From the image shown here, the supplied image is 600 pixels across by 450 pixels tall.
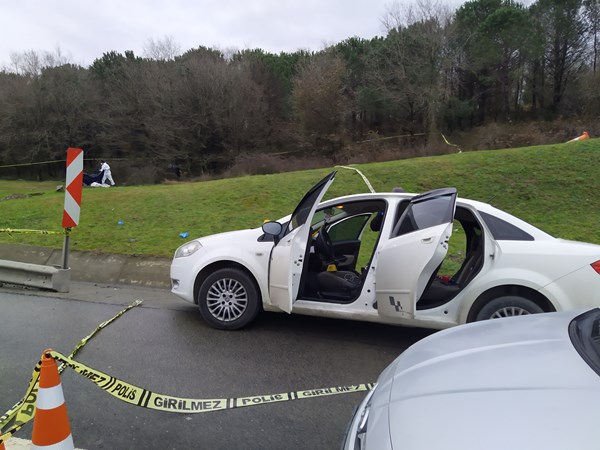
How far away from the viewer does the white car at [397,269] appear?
3.89 metres

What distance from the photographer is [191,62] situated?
136 feet

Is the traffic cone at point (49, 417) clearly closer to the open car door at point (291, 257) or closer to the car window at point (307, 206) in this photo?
the open car door at point (291, 257)

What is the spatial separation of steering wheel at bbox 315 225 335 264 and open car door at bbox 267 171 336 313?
0.76 m

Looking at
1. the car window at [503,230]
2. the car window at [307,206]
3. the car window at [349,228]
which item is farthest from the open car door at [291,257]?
the car window at [503,230]

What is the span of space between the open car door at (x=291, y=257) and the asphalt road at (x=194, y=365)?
0.56 metres

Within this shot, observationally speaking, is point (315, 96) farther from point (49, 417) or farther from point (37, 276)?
point (49, 417)

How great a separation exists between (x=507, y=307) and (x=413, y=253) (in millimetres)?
1138

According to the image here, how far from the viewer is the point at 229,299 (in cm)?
479

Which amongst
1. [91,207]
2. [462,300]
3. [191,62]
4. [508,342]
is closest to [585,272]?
[462,300]

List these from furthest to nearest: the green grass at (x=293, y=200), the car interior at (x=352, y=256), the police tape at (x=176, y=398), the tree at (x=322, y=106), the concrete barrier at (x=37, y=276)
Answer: the tree at (x=322, y=106)
the green grass at (x=293, y=200)
the concrete barrier at (x=37, y=276)
the car interior at (x=352, y=256)
the police tape at (x=176, y=398)

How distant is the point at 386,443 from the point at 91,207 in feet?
38.6

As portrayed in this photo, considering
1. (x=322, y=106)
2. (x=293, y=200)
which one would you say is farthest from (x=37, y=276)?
(x=322, y=106)

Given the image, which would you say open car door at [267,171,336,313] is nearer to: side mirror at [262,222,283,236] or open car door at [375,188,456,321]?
side mirror at [262,222,283,236]

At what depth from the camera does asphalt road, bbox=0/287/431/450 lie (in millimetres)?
2963
